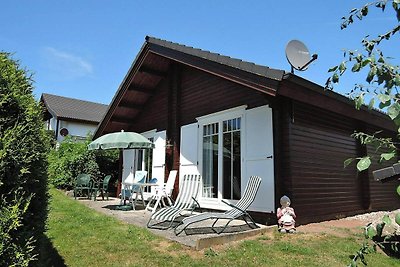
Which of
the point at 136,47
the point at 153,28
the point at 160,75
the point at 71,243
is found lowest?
the point at 71,243

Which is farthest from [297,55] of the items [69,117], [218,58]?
[69,117]

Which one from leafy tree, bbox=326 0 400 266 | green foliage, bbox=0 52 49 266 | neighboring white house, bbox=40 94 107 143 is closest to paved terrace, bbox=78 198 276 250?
green foliage, bbox=0 52 49 266

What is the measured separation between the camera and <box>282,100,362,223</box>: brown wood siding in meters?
6.21

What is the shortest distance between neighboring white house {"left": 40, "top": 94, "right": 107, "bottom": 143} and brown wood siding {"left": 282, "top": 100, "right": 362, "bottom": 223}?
1622 cm

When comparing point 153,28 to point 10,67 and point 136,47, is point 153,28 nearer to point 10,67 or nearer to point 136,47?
point 136,47

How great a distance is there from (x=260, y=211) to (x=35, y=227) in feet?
15.2

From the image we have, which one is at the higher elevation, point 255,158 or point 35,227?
point 255,158

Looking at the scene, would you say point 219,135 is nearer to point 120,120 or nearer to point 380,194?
point 380,194

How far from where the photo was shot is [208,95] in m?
8.47

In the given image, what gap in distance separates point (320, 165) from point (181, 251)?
4070 millimetres

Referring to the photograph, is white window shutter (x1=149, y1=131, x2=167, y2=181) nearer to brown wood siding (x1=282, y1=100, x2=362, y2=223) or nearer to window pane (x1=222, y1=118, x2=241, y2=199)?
window pane (x1=222, y1=118, x2=241, y2=199)

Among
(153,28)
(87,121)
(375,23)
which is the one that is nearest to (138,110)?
(153,28)

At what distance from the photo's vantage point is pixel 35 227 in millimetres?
2648

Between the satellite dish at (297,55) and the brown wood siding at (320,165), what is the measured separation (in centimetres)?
82
